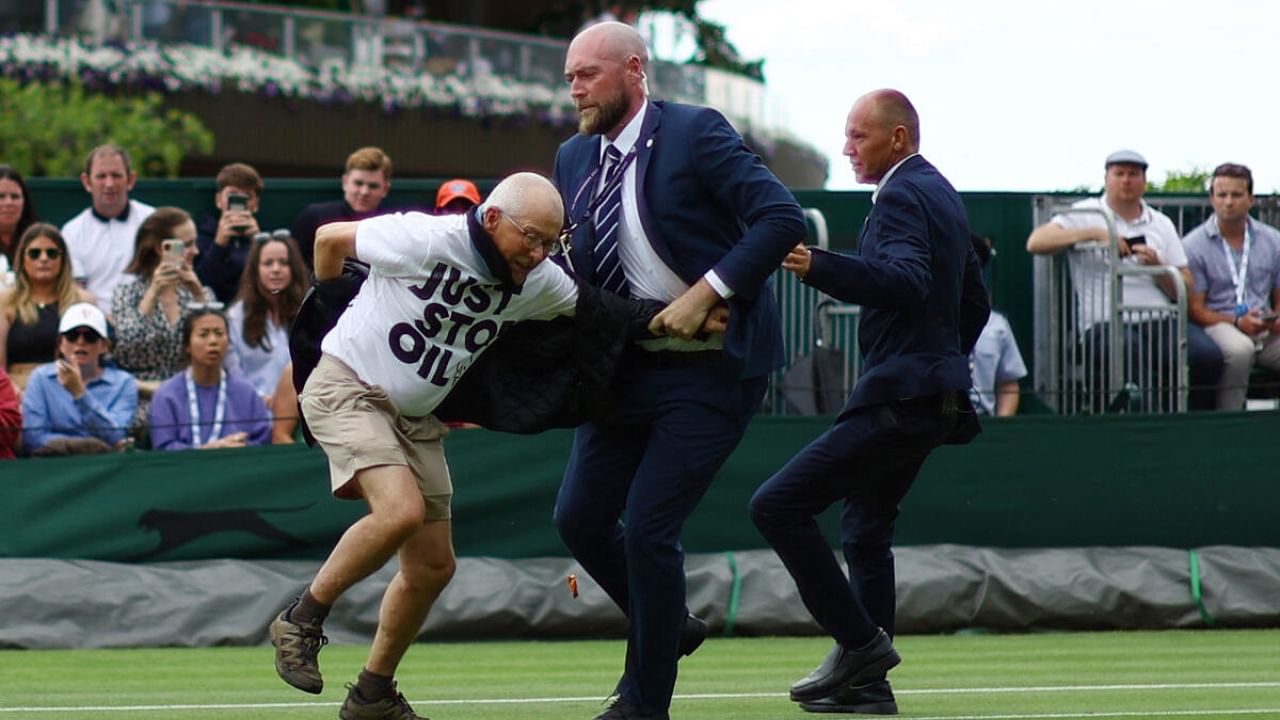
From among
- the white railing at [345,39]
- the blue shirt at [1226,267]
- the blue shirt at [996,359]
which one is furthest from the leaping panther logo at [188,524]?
the white railing at [345,39]

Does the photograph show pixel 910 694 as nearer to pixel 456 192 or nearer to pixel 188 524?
pixel 188 524

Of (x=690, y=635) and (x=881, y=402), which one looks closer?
(x=690, y=635)

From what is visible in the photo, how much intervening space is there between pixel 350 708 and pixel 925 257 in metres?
2.43

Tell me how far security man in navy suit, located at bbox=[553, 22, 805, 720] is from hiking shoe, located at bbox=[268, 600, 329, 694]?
89 centimetres

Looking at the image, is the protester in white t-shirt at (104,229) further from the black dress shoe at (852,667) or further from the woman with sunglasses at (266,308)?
the black dress shoe at (852,667)

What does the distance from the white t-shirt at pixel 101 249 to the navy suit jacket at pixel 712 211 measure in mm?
6724

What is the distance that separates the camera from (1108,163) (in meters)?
13.2

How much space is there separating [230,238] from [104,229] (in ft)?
2.44

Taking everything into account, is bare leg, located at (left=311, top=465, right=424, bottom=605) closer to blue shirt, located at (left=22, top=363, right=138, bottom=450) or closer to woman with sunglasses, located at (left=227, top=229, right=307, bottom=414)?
blue shirt, located at (left=22, top=363, right=138, bottom=450)

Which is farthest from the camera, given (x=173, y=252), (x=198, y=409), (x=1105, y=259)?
(x=1105, y=259)

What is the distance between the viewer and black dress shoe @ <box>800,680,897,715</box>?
25.0 feet

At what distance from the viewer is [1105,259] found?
13.1 meters

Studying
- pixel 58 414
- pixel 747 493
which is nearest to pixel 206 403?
pixel 58 414

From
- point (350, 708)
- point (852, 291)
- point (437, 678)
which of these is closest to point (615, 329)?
point (852, 291)
